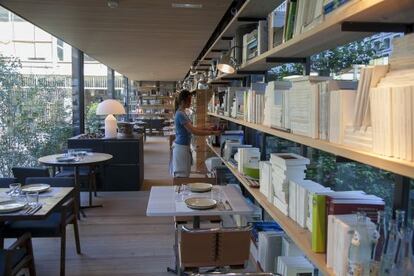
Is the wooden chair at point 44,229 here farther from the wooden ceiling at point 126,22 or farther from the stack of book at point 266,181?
the wooden ceiling at point 126,22

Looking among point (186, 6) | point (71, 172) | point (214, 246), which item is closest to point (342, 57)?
point (214, 246)

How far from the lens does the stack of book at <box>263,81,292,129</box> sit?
6.23 ft

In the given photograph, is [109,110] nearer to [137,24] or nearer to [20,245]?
[137,24]

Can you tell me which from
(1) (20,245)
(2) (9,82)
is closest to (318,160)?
(1) (20,245)

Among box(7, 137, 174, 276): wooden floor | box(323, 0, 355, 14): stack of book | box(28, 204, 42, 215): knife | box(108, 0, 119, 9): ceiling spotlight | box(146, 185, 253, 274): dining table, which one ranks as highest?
box(108, 0, 119, 9): ceiling spotlight

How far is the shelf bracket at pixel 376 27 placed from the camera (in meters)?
1.25

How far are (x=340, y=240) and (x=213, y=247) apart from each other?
1.26 m

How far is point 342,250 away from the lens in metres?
1.23

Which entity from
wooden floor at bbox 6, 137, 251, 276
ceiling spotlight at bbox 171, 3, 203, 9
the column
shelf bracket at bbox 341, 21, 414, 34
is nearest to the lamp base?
the column

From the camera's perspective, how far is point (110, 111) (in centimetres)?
607

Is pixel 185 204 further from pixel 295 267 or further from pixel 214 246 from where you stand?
pixel 295 267

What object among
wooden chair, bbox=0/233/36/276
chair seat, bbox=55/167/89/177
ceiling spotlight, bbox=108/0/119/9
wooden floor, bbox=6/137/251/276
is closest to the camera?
wooden chair, bbox=0/233/36/276

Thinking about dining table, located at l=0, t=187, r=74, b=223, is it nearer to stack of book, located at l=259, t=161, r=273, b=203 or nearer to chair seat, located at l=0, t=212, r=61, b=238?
chair seat, located at l=0, t=212, r=61, b=238

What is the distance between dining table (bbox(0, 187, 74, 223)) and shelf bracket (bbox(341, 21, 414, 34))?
240 centimetres
